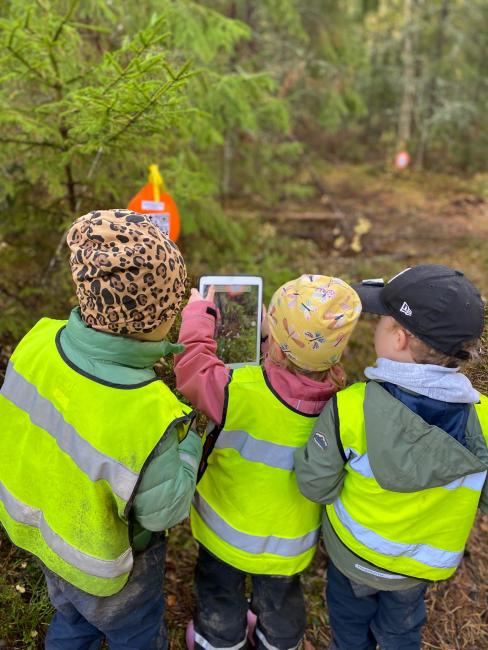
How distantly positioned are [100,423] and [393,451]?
1.01 m

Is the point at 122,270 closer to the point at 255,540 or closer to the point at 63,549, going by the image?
the point at 63,549

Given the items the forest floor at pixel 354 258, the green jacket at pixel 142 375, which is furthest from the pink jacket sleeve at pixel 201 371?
the forest floor at pixel 354 258

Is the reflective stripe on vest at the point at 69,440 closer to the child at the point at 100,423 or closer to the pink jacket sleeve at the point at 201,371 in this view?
the child at the point at 100,423

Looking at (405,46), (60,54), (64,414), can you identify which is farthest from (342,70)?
(64,414)

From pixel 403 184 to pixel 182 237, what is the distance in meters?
9.59

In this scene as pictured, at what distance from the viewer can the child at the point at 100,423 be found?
148 cm

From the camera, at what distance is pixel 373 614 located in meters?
2.27

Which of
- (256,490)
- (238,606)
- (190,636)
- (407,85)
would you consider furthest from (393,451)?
(407,85)

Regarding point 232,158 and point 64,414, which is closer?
point 64,414

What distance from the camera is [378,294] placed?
6.31 ft

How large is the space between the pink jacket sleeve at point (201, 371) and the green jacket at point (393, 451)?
15.6 inches

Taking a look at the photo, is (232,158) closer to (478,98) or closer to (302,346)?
(302,346)

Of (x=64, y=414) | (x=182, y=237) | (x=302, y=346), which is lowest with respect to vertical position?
(x=182, y=237)

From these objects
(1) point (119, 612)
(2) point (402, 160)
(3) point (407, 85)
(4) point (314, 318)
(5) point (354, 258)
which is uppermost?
(3) point (407, 85)
